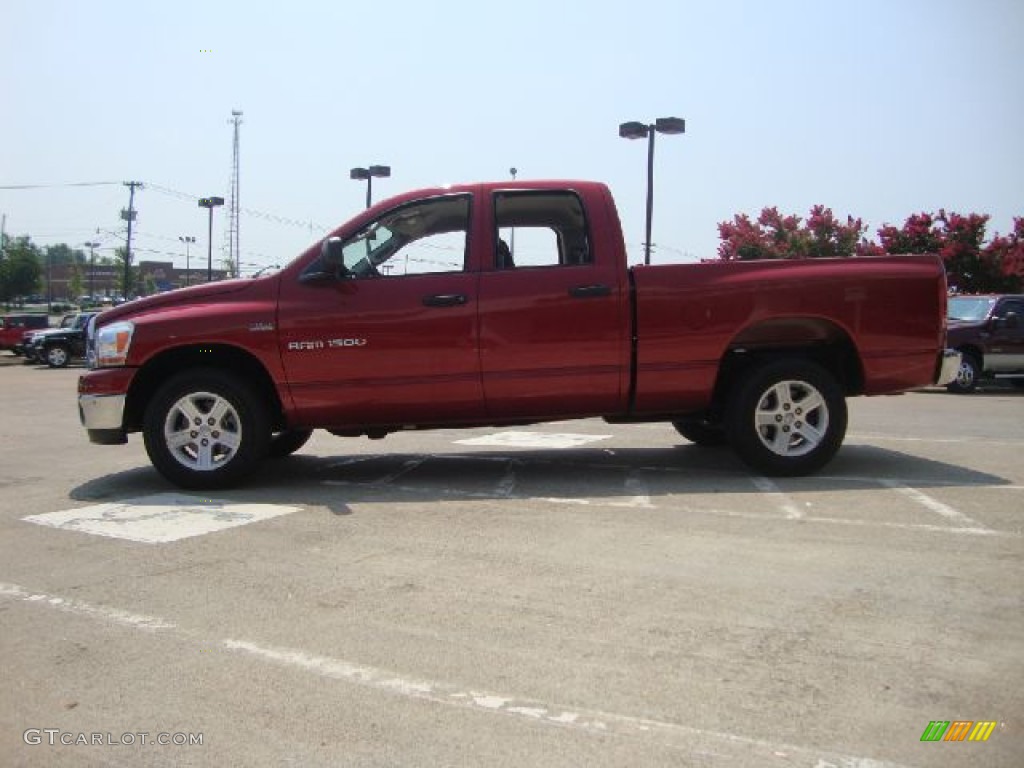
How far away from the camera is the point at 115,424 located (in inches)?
247

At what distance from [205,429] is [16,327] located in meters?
31.4

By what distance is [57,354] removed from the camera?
29391mm

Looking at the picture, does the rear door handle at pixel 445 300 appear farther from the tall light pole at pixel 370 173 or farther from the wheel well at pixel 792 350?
the tall light pole at pixel 370 173

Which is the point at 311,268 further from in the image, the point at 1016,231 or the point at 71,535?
the point at 1016,231

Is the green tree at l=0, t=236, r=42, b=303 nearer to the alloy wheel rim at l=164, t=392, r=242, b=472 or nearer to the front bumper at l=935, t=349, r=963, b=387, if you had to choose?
the alloy wheel rim at l=164, t=392, r=242, b=472

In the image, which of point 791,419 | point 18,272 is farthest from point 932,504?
point 18,272

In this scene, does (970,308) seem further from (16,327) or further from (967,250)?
(16,327)

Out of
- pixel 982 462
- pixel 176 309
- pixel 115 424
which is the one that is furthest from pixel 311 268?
pixel 982 462

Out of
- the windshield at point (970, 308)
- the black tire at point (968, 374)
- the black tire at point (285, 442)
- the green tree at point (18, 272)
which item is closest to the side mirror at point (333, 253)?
the black tire at point (285, 442)

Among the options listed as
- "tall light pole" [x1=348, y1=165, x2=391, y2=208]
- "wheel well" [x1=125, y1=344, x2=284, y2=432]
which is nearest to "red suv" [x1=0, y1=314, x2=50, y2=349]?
"tall light pole" [x1=348, y1=165, x2=391, y2=208]

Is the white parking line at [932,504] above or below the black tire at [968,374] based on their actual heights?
below

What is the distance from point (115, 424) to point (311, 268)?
70.8 inches

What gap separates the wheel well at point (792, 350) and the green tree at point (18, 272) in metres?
81.4

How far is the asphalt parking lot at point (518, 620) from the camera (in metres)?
2.73
